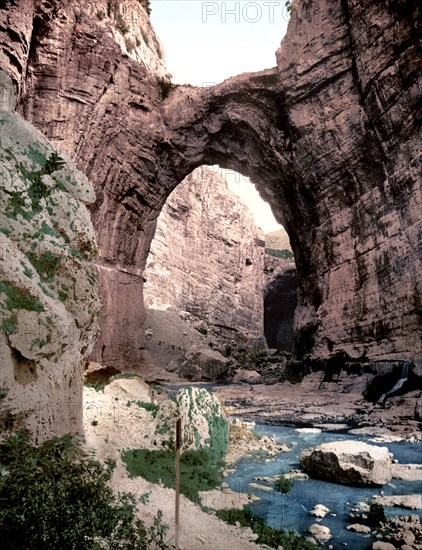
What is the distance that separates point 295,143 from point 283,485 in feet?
73.5

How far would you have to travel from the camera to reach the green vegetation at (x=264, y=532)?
234 inches

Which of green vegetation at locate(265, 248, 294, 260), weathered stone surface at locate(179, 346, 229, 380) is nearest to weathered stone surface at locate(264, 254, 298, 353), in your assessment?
green vegetation at locate(265, 248, 294, 260)

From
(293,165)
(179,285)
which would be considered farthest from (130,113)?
(179,285)

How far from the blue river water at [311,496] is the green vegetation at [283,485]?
96 millimetres

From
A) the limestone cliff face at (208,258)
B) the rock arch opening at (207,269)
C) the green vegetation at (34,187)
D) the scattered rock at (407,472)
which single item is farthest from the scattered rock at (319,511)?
the limestone cliff face at (208,258)

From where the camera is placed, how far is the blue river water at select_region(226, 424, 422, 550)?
6.58 metres

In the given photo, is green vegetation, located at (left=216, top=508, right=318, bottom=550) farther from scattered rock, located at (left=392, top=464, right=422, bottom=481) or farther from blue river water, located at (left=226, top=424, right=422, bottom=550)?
scattered rock, located at (left=392, top=464, right=422, bottom=481)

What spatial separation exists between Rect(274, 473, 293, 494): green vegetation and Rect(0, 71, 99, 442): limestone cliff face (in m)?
4.23

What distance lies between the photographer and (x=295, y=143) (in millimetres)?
26156

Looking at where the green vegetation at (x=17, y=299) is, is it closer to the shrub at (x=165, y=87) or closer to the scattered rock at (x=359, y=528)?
the scattered rock at (x=359, y=528)

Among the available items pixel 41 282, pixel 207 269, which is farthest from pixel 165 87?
pixel 207 269

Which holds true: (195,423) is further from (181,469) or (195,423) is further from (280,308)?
(280,308)

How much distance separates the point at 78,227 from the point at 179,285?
48828 mm

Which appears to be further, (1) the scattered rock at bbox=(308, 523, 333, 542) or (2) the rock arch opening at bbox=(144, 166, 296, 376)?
(2) the rock arch opening at bbox=(144, 166, 296, 376)
